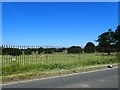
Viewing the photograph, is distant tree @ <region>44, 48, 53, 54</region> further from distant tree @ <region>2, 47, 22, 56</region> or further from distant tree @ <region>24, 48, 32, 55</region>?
distant tree @ <region>2, 47, 22, 56</region>

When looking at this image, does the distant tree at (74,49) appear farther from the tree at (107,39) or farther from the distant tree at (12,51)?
the tree at (107,39)

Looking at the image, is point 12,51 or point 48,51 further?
point 48,51

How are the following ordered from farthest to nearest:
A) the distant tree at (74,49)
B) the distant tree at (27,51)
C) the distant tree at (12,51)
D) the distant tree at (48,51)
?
the distant tree at (74,49)
the distant tree at (48,51)
the distant tree at (27,51)
the distant tree at (12,51)

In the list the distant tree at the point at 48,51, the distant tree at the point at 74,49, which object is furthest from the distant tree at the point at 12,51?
the distant tree at the point at 74,49

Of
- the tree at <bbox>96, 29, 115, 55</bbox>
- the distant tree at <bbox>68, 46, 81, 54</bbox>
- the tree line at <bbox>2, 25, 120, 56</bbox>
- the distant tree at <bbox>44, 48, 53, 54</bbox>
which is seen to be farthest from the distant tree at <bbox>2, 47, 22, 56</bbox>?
the tree at <bbox>96, 29, 115, 55</bbox>

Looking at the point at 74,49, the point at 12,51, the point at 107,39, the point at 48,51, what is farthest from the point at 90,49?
the point at 107,39

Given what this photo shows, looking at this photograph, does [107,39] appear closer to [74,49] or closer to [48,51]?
[74,49]

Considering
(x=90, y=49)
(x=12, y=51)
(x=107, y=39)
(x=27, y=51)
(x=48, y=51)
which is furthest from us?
(x=107, y=39)

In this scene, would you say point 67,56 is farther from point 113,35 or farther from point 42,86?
point 113,35

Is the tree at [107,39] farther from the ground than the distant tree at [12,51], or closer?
farther from the ground

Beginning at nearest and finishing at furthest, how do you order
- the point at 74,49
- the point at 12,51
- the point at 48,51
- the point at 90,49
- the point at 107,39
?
the point at 12,51 → the point at 48,51 → the point at 74,49 → the point at 90,49 → the point at 107,39

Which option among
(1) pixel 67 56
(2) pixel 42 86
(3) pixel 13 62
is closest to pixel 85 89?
(2) pixel 42 86

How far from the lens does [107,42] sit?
61688 mm

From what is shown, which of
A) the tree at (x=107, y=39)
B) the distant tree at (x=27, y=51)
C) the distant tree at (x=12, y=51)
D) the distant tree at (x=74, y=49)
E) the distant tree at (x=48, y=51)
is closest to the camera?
the distant tree at (x=12, y=51)
